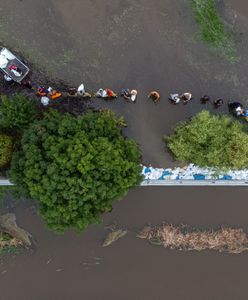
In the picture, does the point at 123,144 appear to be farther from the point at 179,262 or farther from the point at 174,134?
the point at 179,262

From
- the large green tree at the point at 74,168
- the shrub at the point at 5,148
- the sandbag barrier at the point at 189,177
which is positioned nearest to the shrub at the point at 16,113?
the shrub at the point at 5,148

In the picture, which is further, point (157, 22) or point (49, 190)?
point (157, 22)

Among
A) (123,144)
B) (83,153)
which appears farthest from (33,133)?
(123,144)

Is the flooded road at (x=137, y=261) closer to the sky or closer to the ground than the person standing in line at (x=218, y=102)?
closer to the ground

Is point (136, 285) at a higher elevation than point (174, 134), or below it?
below

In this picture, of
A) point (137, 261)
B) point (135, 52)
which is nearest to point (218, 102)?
point (135, 52)

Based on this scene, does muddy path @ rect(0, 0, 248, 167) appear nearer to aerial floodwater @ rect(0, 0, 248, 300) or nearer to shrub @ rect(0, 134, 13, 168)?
aerial floodwater @ rect(0, 0, 248, 300)

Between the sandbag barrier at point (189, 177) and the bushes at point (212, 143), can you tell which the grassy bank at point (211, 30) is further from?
the sandbag barrier at point (189, 177)
